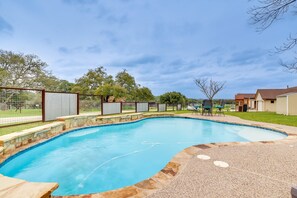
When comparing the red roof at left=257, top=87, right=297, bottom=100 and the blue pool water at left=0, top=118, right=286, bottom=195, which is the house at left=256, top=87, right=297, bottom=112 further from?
the blue pool water at left=0, top=118, right=286, bottom=195

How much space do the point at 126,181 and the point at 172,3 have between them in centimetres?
953

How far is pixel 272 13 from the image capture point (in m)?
3.15

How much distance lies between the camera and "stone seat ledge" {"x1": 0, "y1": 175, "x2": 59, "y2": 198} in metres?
1.57

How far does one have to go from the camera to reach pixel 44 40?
11.9 meters

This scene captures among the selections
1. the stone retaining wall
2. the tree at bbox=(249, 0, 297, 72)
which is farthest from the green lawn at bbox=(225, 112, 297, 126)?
the stone retaining wall

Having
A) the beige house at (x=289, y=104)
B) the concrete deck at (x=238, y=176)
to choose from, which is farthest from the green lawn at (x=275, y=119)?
the concrete deck at (x=238, y=176)

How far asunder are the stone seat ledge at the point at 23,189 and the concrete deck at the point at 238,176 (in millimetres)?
1195

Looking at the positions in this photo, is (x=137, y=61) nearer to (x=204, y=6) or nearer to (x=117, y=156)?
(x=204, y=6)

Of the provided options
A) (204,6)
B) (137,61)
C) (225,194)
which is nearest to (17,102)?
(225,194)

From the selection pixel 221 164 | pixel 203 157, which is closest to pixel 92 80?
pixel 203 157

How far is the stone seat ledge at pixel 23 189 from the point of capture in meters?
1.57

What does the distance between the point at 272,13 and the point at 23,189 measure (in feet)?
16.3

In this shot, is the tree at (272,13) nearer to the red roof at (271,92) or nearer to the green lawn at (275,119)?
the green lawn at (275,119)

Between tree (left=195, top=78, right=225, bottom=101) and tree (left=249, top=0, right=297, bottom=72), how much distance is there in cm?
1749
